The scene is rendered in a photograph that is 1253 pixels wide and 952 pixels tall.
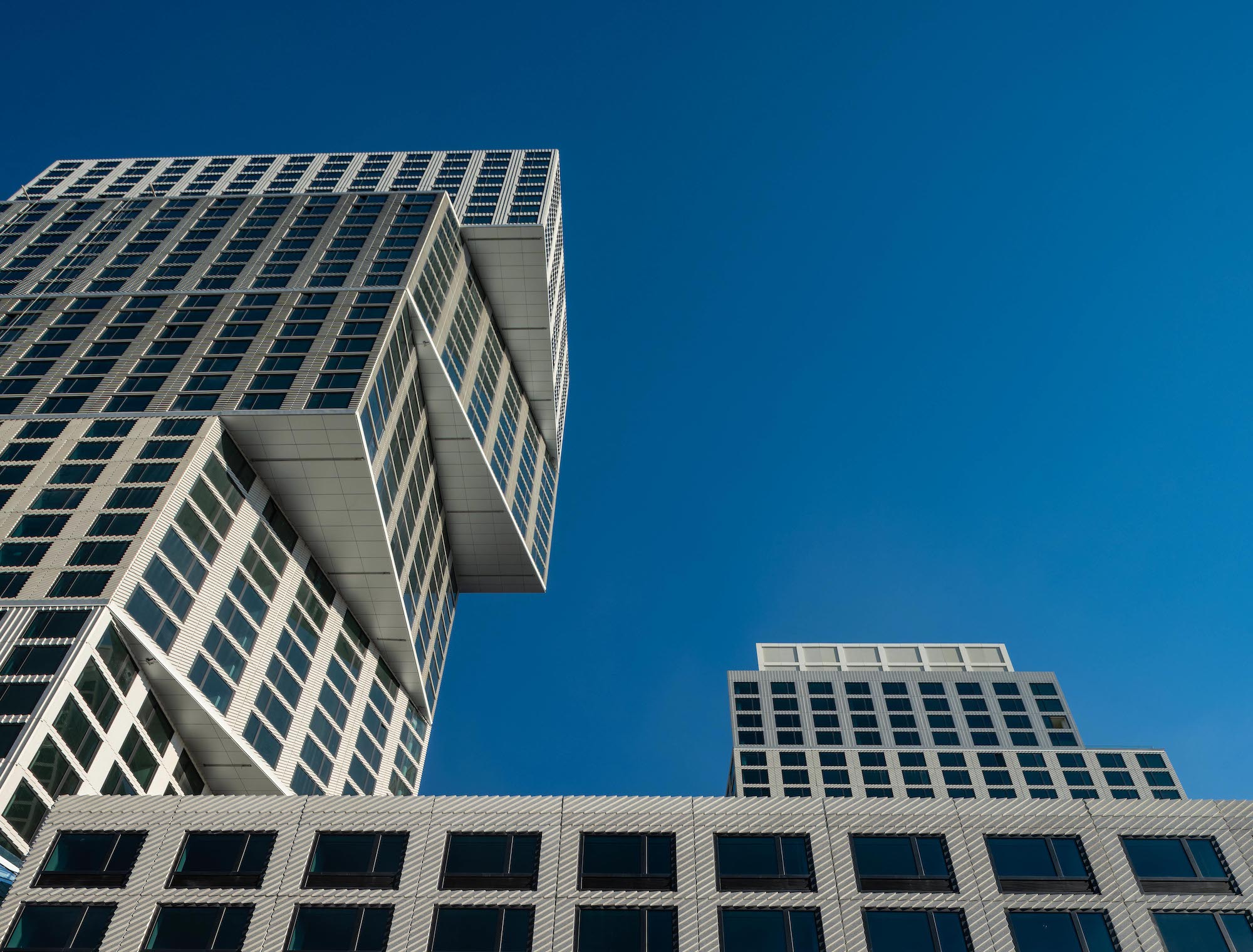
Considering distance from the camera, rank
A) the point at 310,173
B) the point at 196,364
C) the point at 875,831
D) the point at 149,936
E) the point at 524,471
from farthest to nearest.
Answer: the point at 310,173
the point at 524,471
the point at 196,364
the point at 875,831
the point at 149,936

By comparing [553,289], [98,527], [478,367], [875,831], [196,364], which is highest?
[553,289]

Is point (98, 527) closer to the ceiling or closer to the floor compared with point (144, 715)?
closer to the ceiling

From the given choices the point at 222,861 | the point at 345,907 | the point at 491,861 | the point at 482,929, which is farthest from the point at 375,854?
the point at 222,861

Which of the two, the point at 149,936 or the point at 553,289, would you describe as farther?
the point at 553,289

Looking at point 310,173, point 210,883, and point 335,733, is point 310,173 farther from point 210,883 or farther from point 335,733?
point 210,883

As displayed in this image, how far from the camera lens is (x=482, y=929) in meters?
28.1

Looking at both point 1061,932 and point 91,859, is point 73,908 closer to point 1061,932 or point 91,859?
point 91,859

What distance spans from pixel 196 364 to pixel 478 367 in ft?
91.4

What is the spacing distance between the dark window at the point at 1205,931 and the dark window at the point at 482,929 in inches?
695

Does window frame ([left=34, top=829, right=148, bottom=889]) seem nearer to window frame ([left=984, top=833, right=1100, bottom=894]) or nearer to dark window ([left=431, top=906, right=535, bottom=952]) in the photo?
dark window ([left=431, top=906, right=535, bottom=952])

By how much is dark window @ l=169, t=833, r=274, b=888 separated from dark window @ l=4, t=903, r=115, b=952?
2066 millimetres

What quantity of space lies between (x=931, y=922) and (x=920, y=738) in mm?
93641

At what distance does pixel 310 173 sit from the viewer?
334 ft

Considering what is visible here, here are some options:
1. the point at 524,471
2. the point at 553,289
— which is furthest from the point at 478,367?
the point at 553,289
